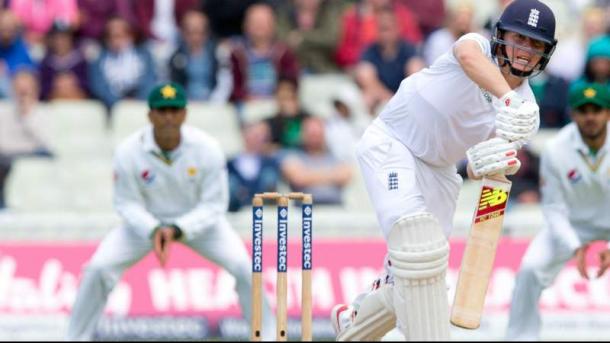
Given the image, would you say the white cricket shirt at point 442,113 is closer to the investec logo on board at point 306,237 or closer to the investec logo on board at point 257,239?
the investec logo on board at point 306,237

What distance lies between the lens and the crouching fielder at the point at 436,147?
5.66 meters

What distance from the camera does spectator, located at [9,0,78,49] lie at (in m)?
11.3

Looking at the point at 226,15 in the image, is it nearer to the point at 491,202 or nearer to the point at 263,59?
the point at 263,59

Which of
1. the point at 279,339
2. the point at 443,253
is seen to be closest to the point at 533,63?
the point at 443,253

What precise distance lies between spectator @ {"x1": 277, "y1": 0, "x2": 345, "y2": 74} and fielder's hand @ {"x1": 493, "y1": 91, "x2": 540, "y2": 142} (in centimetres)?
610

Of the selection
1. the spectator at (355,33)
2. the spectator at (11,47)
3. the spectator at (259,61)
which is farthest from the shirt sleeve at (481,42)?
the spectator at (11,47)

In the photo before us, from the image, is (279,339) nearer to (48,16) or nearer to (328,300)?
(328,300)

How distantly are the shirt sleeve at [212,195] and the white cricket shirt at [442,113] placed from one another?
206 centimetres

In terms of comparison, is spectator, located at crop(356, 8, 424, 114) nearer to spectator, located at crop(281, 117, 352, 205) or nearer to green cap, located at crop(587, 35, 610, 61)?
spectator, located at crop(281, 117, 352, 205)

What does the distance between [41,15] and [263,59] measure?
1760 millimetres

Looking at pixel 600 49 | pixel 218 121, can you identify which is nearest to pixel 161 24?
pixel 218 121

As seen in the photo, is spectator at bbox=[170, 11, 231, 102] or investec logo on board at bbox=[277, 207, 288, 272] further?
spectator at bbox=[170, 11, 231, 102]

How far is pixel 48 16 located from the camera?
11.4 m

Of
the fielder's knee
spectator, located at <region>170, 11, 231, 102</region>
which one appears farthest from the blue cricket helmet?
spectator, located at <region>170, 11, 231, 102</region>
